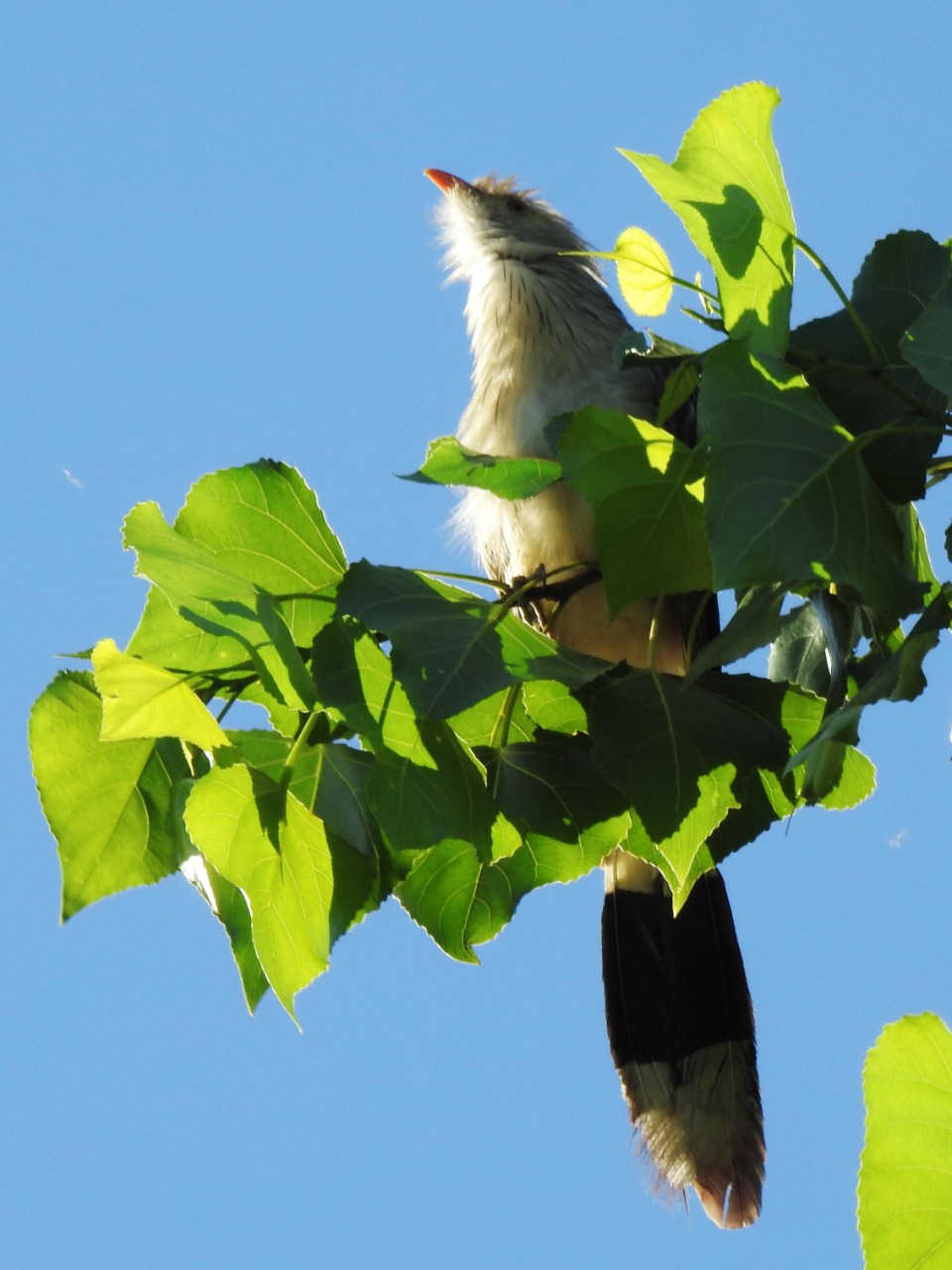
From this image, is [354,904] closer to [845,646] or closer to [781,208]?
[845,646]

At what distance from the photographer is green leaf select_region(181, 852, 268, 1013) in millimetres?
1842

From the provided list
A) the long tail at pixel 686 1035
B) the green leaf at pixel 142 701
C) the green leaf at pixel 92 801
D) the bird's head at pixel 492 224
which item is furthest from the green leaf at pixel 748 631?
the bird's head at pixel 492 224

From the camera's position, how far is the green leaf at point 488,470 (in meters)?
1.82

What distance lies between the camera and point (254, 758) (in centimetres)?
178

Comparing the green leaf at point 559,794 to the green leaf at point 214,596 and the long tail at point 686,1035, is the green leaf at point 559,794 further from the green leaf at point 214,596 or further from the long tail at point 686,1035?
the long tail at point 686,1035

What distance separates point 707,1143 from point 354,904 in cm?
128

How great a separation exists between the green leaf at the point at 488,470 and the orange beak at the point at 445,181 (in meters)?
3.09

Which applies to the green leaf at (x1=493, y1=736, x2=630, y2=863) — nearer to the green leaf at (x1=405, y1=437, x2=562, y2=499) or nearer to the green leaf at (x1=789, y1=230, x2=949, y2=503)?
the green leaf at (x1=405, y1=437, x2=562, y2=499)

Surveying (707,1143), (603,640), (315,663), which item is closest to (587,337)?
(603,640)

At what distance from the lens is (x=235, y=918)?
1881mm

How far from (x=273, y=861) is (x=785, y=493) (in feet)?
2.46

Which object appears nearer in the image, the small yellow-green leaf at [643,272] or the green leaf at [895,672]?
the green leaf at [895,672]

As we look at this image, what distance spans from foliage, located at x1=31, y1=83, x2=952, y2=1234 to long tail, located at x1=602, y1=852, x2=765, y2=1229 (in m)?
1.04

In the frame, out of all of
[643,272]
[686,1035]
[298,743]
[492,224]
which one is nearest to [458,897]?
[298,743]
